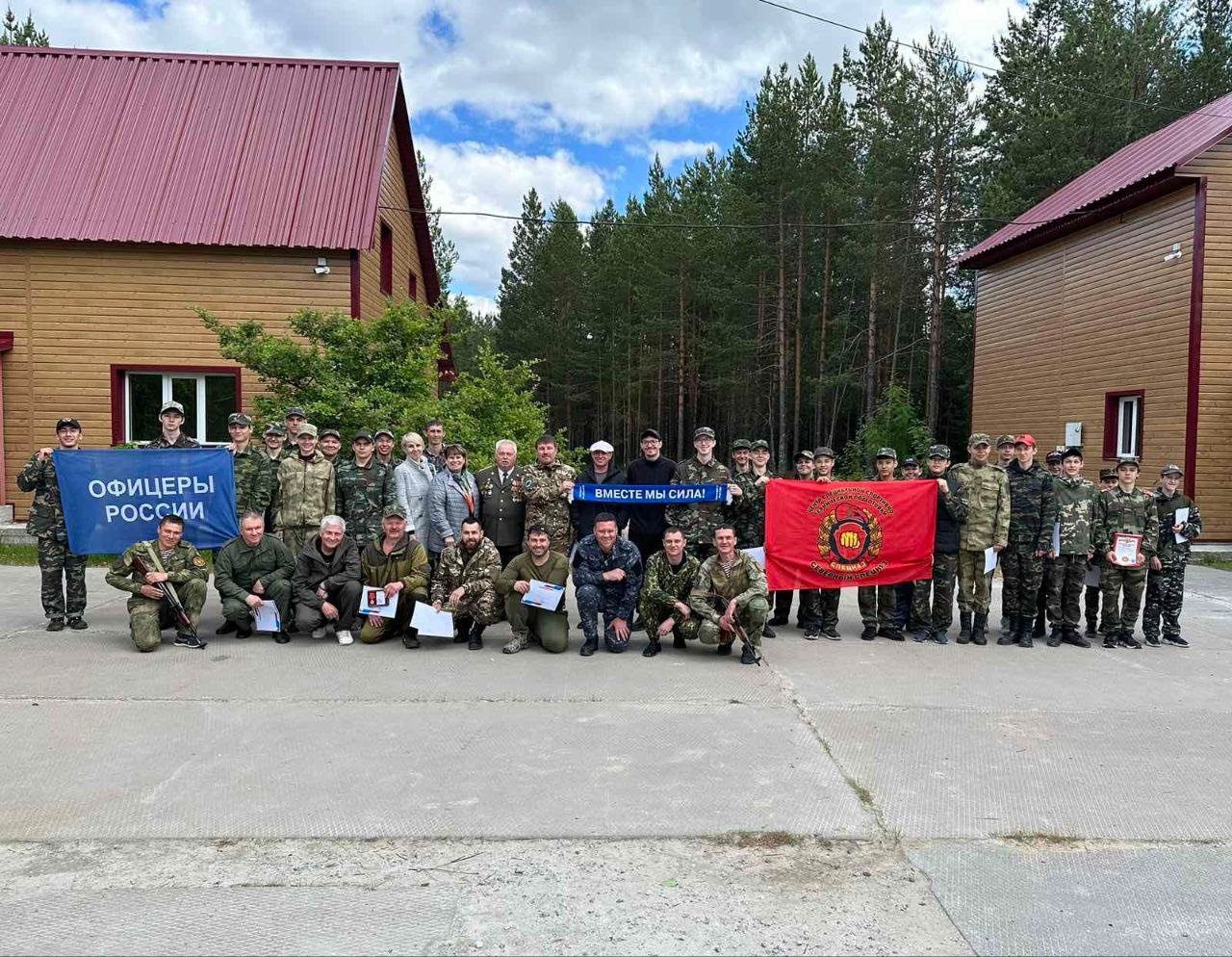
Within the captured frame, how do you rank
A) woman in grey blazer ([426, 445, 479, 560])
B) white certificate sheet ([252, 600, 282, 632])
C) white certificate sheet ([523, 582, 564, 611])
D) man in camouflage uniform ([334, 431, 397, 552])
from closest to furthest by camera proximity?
white certificate sheet ([523, 582, 564, 611]) → white certificate sheet ([252, 600, 282, 632]) → woman in grey blazer ([426, 445, 479, 560]) → man in camouflage uniform ([334, 431, 397, 552])

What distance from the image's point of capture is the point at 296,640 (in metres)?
7.71

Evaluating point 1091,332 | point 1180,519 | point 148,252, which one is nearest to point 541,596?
point 1180,519

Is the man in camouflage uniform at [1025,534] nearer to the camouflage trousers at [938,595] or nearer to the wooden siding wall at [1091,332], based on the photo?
the camouflage trousers at [938,595]

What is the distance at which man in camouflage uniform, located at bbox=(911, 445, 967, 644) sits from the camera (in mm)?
8023

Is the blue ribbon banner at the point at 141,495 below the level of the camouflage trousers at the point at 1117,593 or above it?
above

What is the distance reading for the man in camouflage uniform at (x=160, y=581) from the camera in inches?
286

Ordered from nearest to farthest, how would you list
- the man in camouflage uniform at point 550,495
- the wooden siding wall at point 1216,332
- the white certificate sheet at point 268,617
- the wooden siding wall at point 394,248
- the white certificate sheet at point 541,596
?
the white certificate sheet at point 541,596, the white certificate sheet at point 268,617, the man in camouflage uniform at point 550,495, the wooden siding wall at point 1216,332, the wooden siding wall at point 394,248

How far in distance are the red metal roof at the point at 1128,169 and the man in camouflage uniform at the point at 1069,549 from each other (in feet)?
33.8

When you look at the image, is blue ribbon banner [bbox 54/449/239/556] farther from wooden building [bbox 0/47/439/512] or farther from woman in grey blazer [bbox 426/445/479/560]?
wooden building [bbox 0/47/439/512]

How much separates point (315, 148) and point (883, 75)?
82.7 feet

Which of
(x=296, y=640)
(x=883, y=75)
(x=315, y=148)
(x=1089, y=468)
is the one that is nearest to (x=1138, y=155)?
(x=1089, y=468)

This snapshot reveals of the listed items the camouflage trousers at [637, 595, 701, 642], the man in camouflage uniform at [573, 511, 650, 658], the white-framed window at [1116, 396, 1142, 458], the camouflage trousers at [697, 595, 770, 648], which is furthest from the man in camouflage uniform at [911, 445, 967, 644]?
the white-framed window at [1116, 396, 1142, 458]

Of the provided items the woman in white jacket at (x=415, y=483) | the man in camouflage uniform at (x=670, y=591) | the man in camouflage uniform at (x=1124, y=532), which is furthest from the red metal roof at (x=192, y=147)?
the man in camouflage uniform at (x=1124, y=532)

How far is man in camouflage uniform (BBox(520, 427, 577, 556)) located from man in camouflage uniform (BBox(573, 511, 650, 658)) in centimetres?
45
